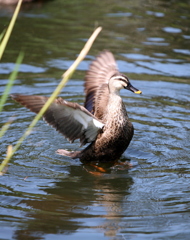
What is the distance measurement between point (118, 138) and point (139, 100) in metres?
2.43

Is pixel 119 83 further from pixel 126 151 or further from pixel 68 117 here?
pixel 126 151

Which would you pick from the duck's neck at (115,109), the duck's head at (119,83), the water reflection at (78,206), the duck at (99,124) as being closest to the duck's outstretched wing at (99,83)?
the duck at (99,124)

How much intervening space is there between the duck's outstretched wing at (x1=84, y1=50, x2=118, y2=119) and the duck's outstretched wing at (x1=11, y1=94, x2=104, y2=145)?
0.60 metres

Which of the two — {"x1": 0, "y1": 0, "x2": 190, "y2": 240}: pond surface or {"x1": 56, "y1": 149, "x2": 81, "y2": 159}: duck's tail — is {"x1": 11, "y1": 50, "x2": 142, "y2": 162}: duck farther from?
{"x1": 0, "y1": 0, "x2": 190, "y2": 240}: pond surface

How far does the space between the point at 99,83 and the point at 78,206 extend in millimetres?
2793

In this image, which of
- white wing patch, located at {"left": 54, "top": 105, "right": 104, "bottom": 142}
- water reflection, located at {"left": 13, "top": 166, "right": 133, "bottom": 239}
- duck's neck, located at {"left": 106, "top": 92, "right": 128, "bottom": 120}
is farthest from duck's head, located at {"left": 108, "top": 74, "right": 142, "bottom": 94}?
water reflection, located at {"left": 13, "top": 166, "right": 133, "bottom": 239}

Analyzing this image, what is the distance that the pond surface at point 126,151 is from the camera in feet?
15.8

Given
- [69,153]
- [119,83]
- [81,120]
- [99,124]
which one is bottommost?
[69,153]

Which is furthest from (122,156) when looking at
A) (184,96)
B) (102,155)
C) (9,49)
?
(9,49)

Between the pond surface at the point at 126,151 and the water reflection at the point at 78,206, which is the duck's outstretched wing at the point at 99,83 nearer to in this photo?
the pond surface at the point at 126,151

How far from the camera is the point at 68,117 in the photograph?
6.01 meters

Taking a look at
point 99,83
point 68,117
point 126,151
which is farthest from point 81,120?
point 99,83

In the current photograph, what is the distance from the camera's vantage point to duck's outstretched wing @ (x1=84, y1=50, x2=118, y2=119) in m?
7.11

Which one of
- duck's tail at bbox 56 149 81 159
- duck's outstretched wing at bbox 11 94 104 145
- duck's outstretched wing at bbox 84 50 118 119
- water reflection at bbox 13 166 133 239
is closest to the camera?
water reflection at bbox 13 166 133 239
